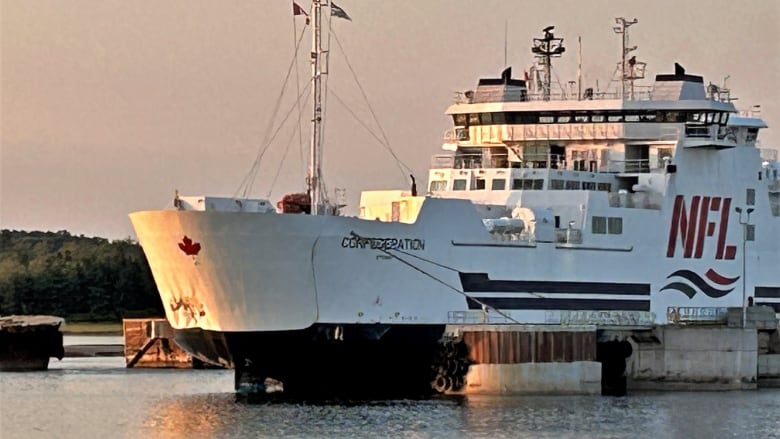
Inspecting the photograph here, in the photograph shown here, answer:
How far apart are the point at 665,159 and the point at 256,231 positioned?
14.5 m

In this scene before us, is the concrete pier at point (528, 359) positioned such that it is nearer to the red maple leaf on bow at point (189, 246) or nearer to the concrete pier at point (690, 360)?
the concrete pier at point (690, 360)

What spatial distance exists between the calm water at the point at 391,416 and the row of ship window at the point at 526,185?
23.0 feet

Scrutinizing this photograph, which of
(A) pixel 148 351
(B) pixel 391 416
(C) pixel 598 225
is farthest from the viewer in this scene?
(A) pixel 148 351

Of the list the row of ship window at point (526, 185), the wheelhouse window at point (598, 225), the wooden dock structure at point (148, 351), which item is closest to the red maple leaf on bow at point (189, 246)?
the row of ship window at point (526, 185)

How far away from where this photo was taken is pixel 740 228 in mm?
62062

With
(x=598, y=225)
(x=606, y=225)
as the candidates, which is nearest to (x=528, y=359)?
(x=598, y=225)

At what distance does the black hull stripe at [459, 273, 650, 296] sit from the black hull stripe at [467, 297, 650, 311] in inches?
8.7

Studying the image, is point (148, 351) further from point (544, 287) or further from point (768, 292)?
point (768, 292)

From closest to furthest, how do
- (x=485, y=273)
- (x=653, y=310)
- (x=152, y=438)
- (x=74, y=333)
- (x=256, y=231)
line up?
1. (x=152, y=438)
2. (x=256, y=231)
3. (x=485, y=273)
4. (x=653, y=310)
5. (x=74, y=333)

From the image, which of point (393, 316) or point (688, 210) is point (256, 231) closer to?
point (393, 316)

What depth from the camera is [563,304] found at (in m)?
56.8

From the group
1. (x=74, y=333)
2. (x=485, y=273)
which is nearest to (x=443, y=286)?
(x=485, y=273)

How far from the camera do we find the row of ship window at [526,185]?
58.7 meters

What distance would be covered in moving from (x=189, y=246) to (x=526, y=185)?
37.8 ft
